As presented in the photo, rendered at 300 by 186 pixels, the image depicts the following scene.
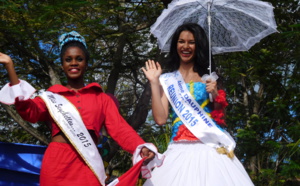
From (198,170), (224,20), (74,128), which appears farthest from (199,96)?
(74,128)

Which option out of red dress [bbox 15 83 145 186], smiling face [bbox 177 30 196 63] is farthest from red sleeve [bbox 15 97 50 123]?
smiling face [bbox 177 30 196 63]

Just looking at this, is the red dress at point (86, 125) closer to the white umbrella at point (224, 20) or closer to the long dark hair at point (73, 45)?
the long dark hair at point (73, 45)

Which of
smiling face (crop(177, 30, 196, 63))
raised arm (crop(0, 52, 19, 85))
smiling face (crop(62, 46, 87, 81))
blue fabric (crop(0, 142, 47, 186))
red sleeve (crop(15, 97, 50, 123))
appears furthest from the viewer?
blue fabric (crop(0, 142, 47, 186))

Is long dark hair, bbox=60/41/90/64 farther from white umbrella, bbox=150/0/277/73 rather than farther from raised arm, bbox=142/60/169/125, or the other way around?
white umbrella, bbox=150/0/277/73

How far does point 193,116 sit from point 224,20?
38.8 inches

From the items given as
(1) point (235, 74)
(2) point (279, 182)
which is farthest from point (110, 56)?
(2) point (279, 182)

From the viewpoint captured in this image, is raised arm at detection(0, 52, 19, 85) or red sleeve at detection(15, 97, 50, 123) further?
red sleeve at detection(15, 97, 50, 123)

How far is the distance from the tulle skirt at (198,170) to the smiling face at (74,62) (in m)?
0.90

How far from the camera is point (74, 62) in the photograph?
2.88m

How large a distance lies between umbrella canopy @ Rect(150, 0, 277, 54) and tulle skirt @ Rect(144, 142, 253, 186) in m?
0.96

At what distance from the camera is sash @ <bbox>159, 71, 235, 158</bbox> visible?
3287 mm

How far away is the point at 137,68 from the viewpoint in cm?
816

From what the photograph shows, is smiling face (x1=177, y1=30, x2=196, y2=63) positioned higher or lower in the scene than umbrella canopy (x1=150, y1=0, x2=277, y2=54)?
lower

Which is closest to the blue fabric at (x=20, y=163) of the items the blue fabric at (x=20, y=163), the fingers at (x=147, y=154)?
the blue fabric at (x=20, y=163)
